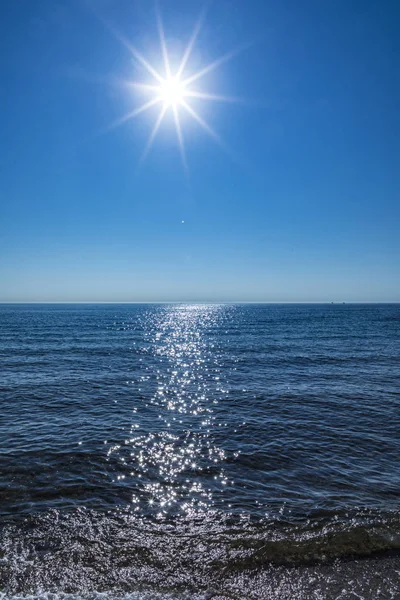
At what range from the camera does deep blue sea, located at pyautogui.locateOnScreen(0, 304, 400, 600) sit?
7.22 meters

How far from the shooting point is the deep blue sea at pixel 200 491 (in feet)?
23.7

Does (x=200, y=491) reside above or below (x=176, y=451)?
above

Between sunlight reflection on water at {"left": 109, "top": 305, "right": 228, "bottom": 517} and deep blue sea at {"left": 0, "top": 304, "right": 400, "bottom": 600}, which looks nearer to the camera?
deep blue sea at {"left": 0, "top": 304, "right": 400, "bottom": 600}

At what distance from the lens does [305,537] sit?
853 centimetres

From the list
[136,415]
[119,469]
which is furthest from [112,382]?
[119,469]

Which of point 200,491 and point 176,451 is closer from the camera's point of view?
point 200,491

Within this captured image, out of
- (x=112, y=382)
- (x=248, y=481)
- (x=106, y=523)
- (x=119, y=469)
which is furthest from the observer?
(x=112, y=382)

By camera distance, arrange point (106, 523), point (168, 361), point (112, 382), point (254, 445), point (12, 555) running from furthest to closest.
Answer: point (168, 361)
point (112, 382)
point (254, 445)
point (106, 523)
point (12, 555)

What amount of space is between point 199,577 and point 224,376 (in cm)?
2236

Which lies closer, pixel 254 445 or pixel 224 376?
pixel 254 445

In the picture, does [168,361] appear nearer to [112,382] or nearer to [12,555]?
[112,382]

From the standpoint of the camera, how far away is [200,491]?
11055mm

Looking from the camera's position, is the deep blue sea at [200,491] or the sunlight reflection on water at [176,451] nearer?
the deep blue sea at [200,491]

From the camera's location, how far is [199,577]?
729 cm
